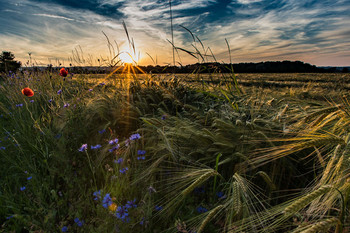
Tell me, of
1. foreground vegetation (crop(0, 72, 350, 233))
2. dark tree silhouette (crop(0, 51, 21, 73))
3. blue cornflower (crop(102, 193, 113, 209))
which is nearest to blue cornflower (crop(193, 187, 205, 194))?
foreground vegetation (crop(0, 72, 350, 233))

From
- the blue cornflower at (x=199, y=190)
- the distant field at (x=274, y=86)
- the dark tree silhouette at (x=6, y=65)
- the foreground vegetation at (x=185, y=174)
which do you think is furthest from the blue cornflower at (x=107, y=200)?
the dark tree silhouette at (x=6, y=65)

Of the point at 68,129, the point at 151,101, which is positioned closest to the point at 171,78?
the point at 151,101

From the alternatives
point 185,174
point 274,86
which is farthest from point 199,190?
point 274,86

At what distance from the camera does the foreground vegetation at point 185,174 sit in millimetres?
1193

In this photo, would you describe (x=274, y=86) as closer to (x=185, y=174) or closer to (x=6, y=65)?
(x=185, y=174)

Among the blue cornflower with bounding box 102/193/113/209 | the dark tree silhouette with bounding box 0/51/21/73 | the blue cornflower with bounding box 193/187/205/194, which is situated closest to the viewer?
the blue cornflower with bounding box 102/193/113/209

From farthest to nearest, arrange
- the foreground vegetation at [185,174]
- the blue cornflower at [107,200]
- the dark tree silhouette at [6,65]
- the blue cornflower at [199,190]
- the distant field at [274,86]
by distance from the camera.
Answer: the dark tree silhouette at [6,65] < the distant field at [274,86] < the blue cornflower at [199,190] < the blue cornflower at [107,200] < the foreground vegetation at [185,174]

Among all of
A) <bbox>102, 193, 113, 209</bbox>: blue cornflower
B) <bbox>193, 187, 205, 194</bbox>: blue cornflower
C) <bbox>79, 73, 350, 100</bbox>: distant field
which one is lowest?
<bbox>193, 187, 205, 194</bbox>: blue cornflower

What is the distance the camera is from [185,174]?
4.95 ft

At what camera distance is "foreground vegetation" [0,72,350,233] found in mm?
1193

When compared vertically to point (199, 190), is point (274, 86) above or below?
above

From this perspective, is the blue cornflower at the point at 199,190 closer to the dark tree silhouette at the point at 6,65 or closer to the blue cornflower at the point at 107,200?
the blue cornflower at the point at 107,200

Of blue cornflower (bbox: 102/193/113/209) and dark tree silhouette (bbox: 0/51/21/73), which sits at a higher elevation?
dark tree silhouette (bbox: 0/51/21/73)

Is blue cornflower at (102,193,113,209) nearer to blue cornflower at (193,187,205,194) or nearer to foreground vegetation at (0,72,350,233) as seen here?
foreground vegetation at (0,72,350,233)
